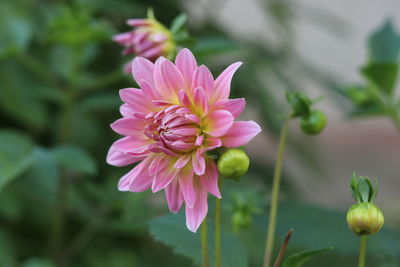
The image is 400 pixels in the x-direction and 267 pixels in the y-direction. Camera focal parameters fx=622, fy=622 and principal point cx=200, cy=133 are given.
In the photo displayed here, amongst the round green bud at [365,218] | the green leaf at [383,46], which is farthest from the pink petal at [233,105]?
the green leaf at [383,46]

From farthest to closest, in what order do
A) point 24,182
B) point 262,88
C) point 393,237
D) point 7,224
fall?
point 262,88 → point 7,224 → point 24,182 → point 393,237

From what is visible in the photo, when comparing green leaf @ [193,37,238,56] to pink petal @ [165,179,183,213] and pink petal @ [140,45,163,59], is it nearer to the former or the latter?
pink petal @ [140,45,163,59]

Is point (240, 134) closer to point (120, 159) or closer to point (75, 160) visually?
point (120, 159)

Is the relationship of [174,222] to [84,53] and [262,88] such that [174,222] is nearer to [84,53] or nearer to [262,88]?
[84,53]

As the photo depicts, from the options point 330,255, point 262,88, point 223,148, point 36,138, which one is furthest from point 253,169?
point 223,148

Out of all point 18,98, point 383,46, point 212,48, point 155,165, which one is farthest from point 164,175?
point 18,98

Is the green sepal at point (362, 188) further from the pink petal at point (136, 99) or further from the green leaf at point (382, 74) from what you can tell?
the green leaf at point (382, 74)
